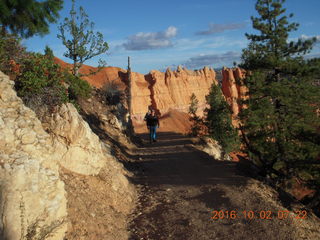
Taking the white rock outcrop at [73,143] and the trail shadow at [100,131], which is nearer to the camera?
the white rock outcrop at [73,143]

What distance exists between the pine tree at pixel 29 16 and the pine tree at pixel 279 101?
827 centimetres

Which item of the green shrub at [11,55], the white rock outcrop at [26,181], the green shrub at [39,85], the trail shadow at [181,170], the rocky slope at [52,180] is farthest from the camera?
the trail shadow at [181,170]

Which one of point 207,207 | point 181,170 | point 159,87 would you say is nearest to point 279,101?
point 181,170

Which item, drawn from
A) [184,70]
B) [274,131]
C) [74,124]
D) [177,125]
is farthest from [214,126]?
[184,70]

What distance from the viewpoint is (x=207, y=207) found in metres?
7.34

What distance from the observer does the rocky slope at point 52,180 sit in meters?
3.82

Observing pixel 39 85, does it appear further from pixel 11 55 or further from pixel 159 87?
pixel 159 87

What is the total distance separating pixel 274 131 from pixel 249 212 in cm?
572

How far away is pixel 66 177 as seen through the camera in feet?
20.2

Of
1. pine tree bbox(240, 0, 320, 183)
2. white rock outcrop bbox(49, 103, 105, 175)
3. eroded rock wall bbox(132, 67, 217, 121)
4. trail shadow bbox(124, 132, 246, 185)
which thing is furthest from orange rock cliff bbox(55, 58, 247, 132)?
white rock outcrop bbox(49, 103, 105, 175)

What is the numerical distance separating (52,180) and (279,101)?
10.6 metres
